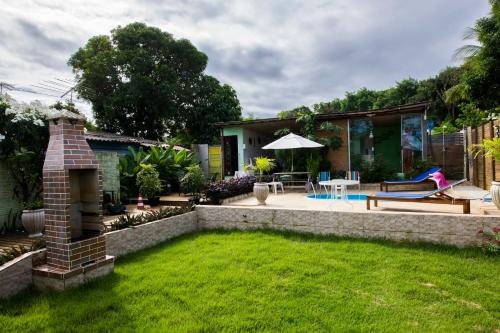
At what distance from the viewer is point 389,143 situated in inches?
671

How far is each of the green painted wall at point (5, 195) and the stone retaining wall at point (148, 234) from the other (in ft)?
9.38

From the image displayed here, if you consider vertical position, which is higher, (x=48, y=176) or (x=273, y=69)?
(x=273, y=69)

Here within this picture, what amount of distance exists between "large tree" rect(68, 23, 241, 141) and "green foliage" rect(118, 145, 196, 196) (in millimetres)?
11820

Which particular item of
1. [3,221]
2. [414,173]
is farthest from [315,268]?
[414,173]

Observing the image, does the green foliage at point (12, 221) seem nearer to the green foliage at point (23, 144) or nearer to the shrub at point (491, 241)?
the green foliage at point (23, 144)

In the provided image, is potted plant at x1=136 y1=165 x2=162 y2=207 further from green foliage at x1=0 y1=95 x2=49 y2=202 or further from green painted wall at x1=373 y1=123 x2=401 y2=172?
green painted wall at x1=373 y1=123 x2=401 y2=172

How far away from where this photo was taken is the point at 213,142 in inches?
1033

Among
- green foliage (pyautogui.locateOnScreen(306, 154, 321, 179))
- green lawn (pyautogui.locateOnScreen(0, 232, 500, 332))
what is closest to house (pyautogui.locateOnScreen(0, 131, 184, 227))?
green lawn (pyautogui.locateOnScreen(0, 232, 500, 332))

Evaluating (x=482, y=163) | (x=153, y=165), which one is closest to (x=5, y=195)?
(x=153, y=165)

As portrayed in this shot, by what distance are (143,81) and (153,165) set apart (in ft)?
42.5

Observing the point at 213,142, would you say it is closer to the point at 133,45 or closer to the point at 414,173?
the point at 133,45

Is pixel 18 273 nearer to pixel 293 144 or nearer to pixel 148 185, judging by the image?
pixel 148 185

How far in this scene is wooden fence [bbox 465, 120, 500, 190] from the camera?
8.40 m

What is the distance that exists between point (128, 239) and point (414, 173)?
11.1 m
